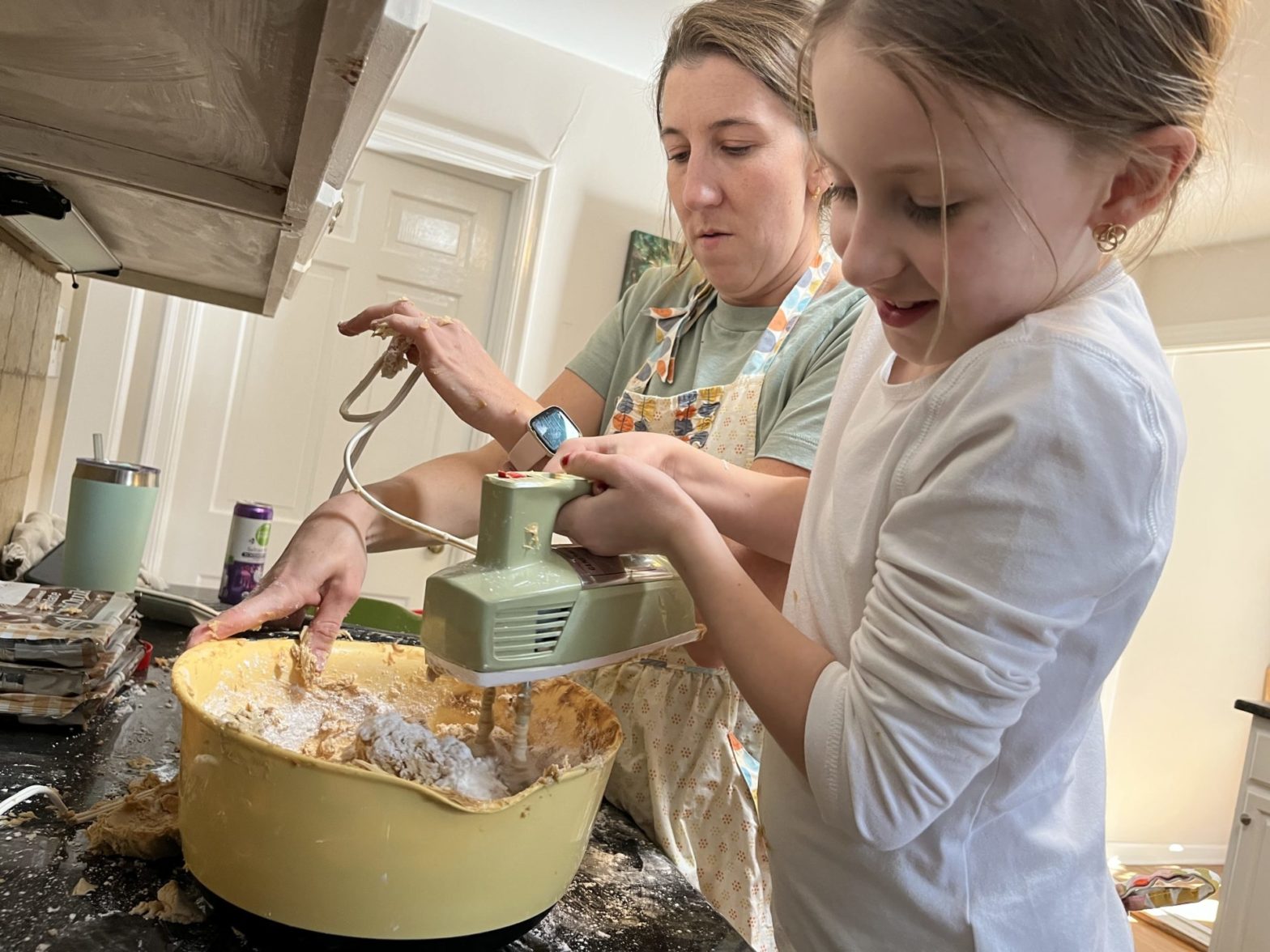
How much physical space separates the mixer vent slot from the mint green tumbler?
99cm

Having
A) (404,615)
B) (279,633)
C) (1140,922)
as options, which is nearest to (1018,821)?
(279,633)

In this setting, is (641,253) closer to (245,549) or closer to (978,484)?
(245,549)

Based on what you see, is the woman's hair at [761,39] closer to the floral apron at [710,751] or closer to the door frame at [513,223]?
the floral apron at [710,751]

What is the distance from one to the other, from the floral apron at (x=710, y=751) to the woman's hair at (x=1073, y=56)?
1.58ft

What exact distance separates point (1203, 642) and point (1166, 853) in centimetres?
97

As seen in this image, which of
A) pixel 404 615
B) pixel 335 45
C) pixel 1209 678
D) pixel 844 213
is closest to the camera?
pixel 335 45

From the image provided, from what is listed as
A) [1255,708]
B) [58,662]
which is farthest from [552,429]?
[1255,708]

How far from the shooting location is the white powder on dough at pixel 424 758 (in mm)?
612

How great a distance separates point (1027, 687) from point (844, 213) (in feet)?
1.04

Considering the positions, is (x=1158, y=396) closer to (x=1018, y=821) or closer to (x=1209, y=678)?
(x=1018, y=821)

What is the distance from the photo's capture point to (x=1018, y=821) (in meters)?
0.62

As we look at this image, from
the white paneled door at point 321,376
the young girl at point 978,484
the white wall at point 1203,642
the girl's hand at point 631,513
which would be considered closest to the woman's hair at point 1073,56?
the young girl at point 978,484

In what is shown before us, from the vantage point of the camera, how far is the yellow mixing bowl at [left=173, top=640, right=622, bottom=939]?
52cm

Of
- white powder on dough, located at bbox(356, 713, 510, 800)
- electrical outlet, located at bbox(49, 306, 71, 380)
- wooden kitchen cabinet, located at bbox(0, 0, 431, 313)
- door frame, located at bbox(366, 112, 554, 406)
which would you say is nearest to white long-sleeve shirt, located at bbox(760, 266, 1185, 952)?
white powder on dough, located at bbox(356, 713, 510, 800)
